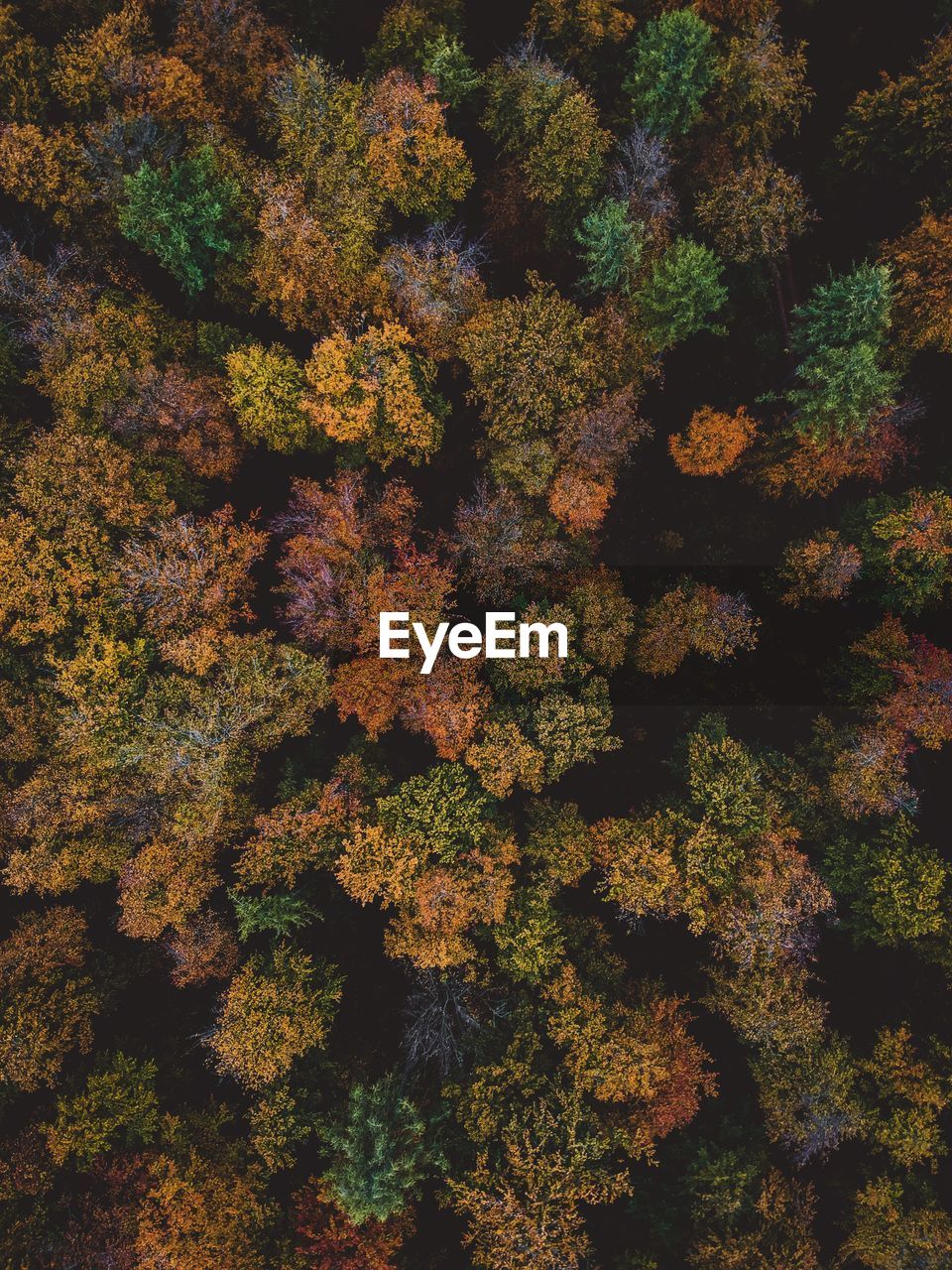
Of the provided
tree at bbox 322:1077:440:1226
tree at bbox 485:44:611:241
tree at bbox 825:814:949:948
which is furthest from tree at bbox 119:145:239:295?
tree at bbox 825:814:949:948

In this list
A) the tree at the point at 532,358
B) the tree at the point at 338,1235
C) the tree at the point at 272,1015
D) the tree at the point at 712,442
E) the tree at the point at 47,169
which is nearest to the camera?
the tree at the point at 272,1015

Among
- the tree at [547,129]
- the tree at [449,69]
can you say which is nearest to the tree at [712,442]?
the tree at [547,129]

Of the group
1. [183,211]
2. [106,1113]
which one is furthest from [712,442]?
[106,1113]

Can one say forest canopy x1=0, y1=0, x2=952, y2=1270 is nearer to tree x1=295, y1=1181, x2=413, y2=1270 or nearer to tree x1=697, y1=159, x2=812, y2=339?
tree x1=697, y1=159, x2=812, y2=339

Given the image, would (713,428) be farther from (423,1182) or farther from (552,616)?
(423,1182)

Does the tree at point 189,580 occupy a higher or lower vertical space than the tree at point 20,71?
lower

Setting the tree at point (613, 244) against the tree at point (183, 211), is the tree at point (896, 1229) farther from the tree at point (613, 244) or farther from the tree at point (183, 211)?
the tree at point (183, 211)

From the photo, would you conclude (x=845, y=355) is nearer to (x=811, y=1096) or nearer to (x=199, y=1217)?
(x=811, y=1096)
